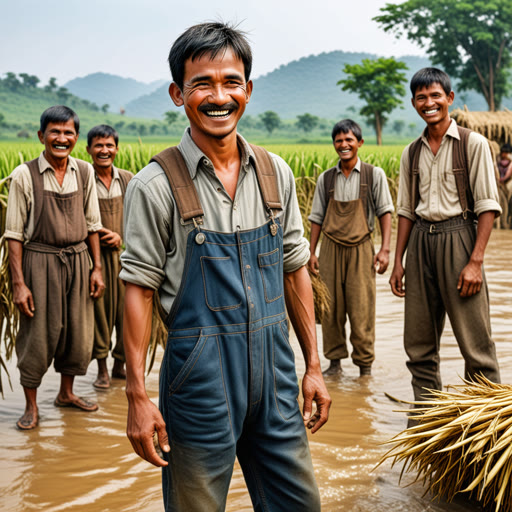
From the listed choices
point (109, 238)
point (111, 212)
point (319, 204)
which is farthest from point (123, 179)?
point (319, 204)

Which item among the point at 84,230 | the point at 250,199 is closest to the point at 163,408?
the point at 250,199

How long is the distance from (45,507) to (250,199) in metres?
1.86

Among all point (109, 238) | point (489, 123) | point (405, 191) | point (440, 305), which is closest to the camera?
point (440, 305)

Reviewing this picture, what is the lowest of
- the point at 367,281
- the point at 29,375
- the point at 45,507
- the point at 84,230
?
the point at 45,507

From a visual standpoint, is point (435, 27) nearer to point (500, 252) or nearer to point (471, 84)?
point (471, 84)

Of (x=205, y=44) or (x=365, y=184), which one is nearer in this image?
(x=205, y=44)

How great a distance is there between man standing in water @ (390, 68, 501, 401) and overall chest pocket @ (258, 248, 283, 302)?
1.73 meters

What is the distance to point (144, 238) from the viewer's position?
1.84m

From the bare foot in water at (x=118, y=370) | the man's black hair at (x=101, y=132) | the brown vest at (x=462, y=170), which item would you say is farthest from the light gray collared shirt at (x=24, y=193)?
the brown vest at (x=462, y=170)

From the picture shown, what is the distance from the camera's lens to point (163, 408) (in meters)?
1.90

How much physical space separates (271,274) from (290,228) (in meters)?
0.21

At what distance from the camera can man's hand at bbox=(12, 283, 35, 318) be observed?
393 cm

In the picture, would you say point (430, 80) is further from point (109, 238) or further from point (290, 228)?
point (109, 238)

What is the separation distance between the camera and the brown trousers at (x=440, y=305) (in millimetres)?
3465
